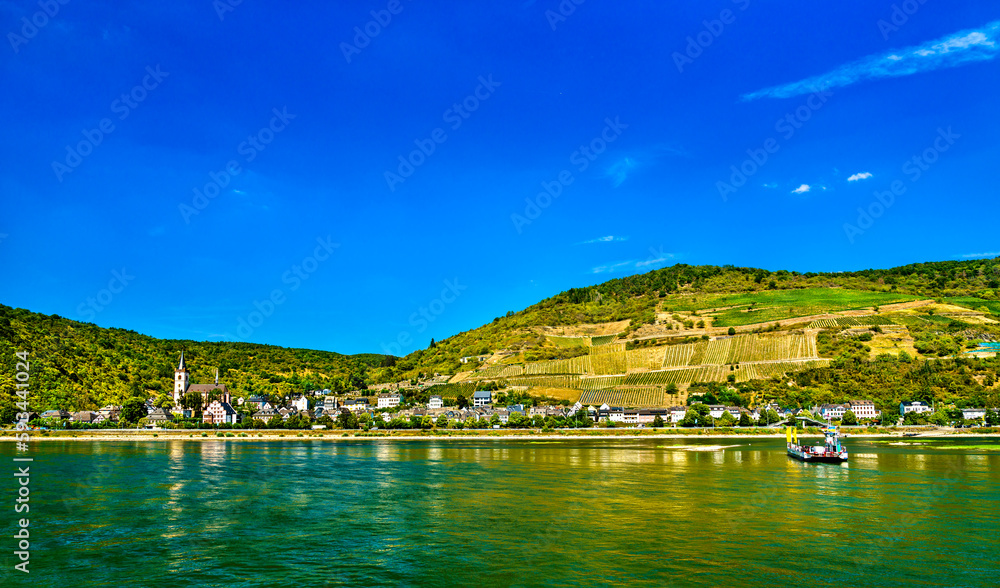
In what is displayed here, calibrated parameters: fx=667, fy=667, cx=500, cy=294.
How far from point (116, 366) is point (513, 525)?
Result: 433 feet

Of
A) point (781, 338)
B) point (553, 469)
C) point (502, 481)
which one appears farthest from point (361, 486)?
point (781, 338)

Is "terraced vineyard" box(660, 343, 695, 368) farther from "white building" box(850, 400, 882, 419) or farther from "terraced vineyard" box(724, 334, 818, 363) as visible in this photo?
"white building" box(850, 400, 882, 419)

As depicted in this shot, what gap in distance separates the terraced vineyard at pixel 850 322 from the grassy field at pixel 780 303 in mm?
8221

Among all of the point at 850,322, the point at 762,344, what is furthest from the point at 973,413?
the point at 762,344

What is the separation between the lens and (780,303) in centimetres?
15825

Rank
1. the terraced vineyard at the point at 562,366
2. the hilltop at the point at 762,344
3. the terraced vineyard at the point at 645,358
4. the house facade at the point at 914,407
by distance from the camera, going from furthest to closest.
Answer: the terraced vineyard at the point at 562,366 → the terraced vineyard at the point at 645,358 → the hilltop at the point at 762,344 → the house facade at the point at 914,407

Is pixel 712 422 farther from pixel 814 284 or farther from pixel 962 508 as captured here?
pixel 814 284

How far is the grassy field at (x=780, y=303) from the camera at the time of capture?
147 meters

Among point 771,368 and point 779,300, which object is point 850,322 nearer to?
point 771,368

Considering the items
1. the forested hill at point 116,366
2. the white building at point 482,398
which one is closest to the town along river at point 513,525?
the forested hill at point 116,366

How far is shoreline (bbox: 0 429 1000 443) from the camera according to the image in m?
89.4

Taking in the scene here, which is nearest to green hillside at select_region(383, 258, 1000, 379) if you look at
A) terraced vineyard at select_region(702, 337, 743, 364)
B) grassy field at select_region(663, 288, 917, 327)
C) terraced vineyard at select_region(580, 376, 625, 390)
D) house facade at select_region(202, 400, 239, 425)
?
grassy field at select_region(663, 288, 917, 327)

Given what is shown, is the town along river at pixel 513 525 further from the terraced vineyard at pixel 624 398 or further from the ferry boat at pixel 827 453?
the terraced vineyard at pixel 624 398

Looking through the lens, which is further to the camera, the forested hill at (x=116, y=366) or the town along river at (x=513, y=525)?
the forested hill at (x=116, y=366)
